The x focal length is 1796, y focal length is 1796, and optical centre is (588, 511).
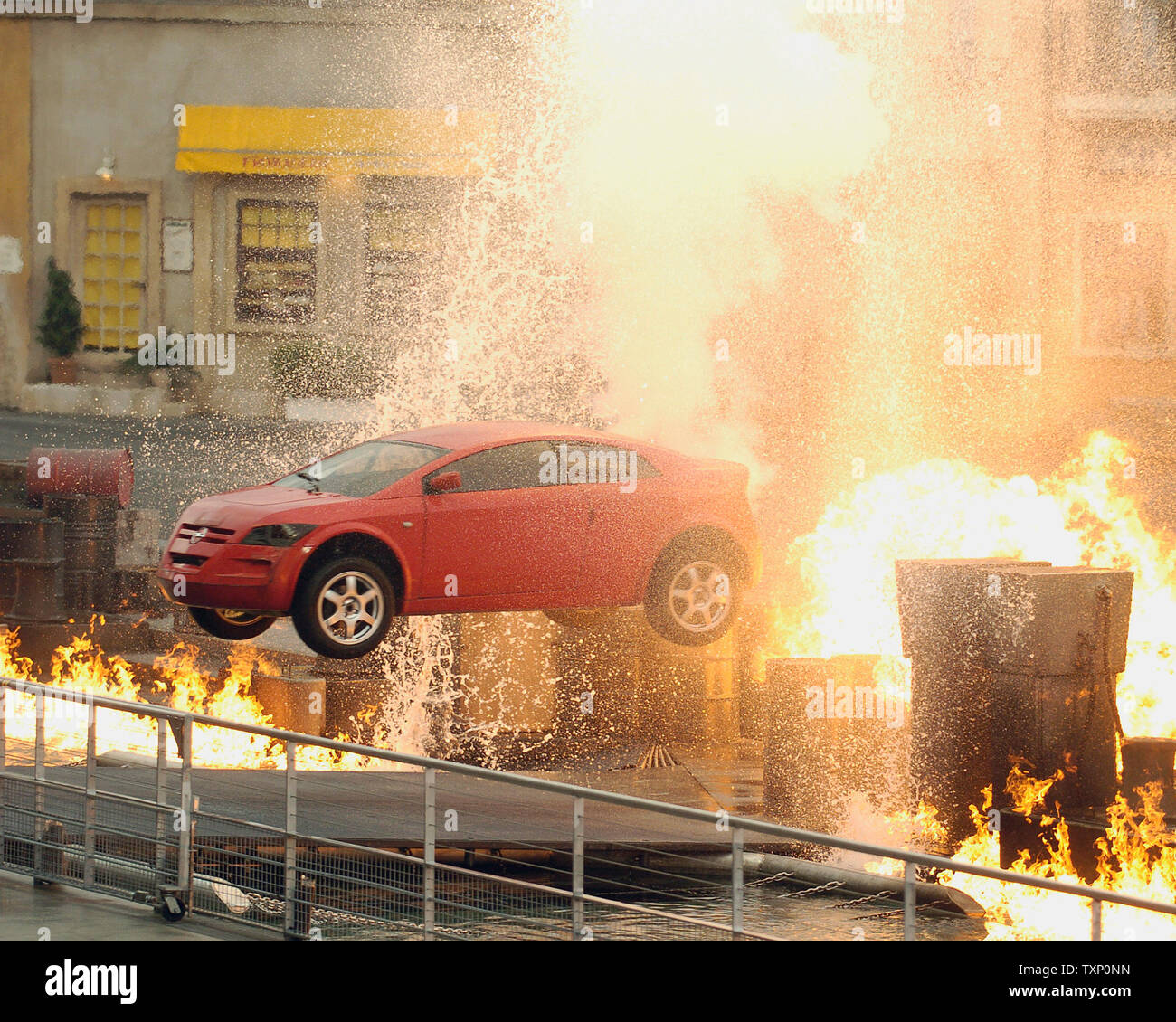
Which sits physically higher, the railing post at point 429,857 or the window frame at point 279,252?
the window frame at point 279,252

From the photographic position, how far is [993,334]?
28.6 meters

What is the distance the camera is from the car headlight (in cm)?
1109

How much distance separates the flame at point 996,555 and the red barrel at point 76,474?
600 cm

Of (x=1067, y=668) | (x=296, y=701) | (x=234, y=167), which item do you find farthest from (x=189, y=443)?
(x=1067, y=668)

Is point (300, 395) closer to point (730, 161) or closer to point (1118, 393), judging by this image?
point (730, 161)

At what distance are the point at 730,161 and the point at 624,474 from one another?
5.75m

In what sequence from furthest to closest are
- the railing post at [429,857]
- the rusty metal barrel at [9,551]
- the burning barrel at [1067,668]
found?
the rusty metal barrel at [9,551] < the burning barrel at [1067,668] < the railing post at [429,857]

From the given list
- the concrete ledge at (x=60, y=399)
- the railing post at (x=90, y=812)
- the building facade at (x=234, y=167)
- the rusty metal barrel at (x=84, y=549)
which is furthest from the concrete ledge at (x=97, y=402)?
the railing post at (x=90, y=812)

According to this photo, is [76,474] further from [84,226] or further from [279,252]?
[84,226]

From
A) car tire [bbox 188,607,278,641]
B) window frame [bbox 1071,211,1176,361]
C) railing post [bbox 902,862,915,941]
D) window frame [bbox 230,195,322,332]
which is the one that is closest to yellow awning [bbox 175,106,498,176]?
window frame [bbox 230,195,322,332]

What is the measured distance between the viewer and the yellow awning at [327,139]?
27234 mm

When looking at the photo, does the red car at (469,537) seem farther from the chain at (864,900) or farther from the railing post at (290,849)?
the chain at (864,900)
